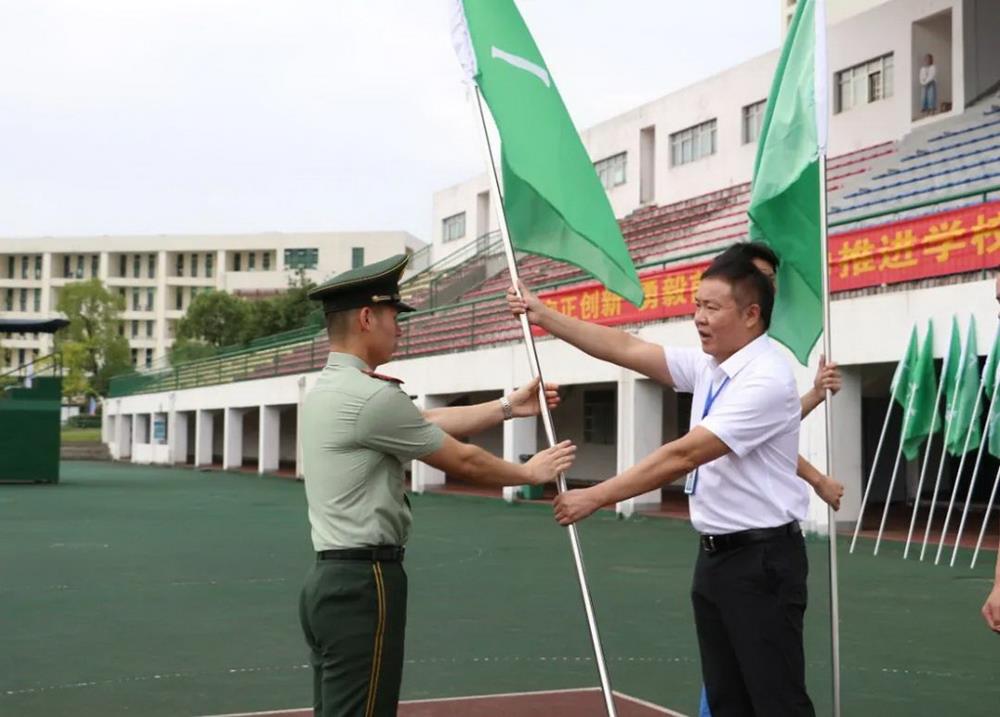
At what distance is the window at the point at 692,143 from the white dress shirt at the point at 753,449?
2707 cm

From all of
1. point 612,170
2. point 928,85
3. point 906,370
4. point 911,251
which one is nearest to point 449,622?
point 906,370

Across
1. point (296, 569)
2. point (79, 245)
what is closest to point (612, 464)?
point (296, 569)

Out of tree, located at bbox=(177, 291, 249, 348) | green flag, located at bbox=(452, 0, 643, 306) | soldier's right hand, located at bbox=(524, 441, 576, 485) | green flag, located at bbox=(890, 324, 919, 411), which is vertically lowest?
soldier's right hand, located at bbox=(524, 441, 576, 485)

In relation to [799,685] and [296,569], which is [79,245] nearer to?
[296,569]

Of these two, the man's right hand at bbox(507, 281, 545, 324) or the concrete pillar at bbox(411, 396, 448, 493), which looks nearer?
the man's right hand at bbox(507, 281, 545, 324)

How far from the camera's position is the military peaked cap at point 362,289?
368 cm

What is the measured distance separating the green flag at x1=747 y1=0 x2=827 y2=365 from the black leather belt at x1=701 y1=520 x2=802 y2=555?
162 centimetres

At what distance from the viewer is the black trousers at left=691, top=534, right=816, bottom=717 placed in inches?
142

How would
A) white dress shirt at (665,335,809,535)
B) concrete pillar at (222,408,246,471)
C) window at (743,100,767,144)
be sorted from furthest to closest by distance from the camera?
1. concrete pillar at (222,408,246,471)
2. window at (743,100,767,144)
3. white dress shirt at (665,335,809,535)

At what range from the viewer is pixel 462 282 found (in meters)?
37.5

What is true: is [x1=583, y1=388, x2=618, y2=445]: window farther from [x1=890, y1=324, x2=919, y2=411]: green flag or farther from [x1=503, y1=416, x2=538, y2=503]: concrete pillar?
[x1=890, y1=324, x2=919, y2=411]: green flag

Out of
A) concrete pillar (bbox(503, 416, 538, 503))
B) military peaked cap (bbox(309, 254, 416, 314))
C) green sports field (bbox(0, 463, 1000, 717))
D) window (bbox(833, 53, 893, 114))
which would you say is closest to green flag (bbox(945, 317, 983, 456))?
green sports field (bbox(0, 463, 1000, 717))

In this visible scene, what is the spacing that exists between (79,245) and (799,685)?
Answer: 303ft

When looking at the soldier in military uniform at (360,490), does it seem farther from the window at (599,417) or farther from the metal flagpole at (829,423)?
the window at (599,417)
